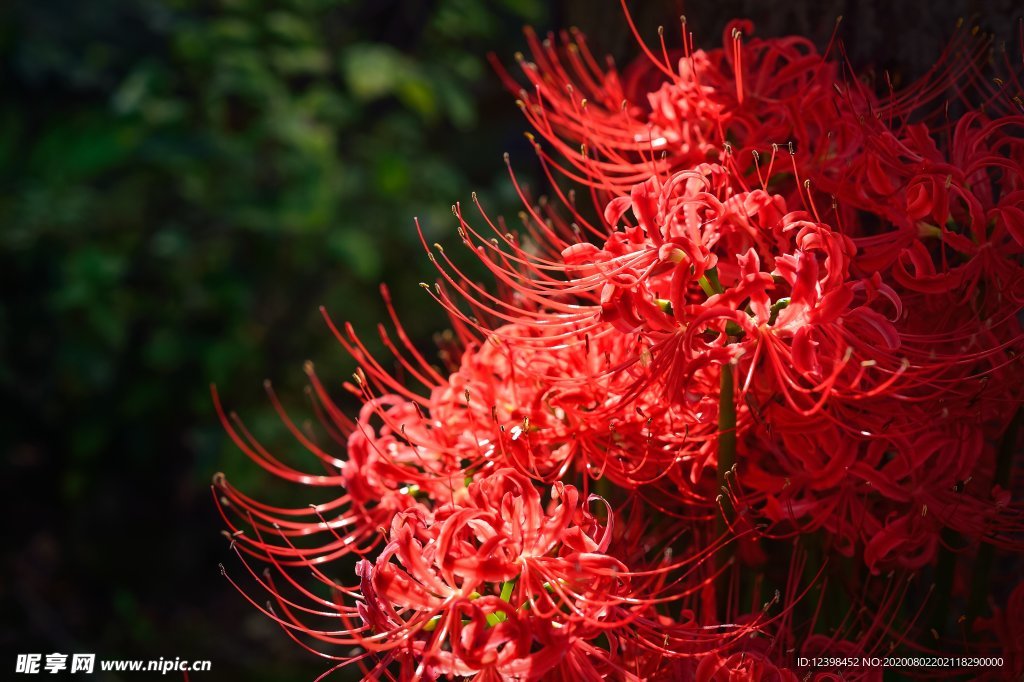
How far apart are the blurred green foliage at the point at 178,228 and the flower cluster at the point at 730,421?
182cm

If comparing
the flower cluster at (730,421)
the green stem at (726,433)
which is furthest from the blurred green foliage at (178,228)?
the green stem at (726,433)

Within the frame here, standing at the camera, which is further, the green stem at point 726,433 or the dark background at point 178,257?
the dark background at point 178,257

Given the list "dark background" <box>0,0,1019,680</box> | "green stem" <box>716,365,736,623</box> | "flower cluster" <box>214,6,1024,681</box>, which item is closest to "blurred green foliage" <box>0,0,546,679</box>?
"dark background" <box>0,0,1019,680</box>

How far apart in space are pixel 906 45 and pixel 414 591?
95 cm

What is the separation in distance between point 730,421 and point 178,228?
2.25m

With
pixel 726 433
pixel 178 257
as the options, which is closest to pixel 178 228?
pixel 178 257

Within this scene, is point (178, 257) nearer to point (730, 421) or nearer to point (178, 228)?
point (178, 228)

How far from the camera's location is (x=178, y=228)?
9.04ft

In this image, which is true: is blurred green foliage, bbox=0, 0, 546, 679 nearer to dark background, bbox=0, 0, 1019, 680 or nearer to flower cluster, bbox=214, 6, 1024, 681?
dark background, bbox=0, 0, 1019, 680

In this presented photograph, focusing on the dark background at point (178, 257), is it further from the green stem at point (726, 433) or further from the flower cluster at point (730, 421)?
the green stem at point (726, 433)

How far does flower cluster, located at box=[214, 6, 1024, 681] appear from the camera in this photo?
81 cm

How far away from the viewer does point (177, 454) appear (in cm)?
332

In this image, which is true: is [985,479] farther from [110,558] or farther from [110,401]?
[110,558]

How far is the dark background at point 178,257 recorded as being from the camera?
2.76 m
